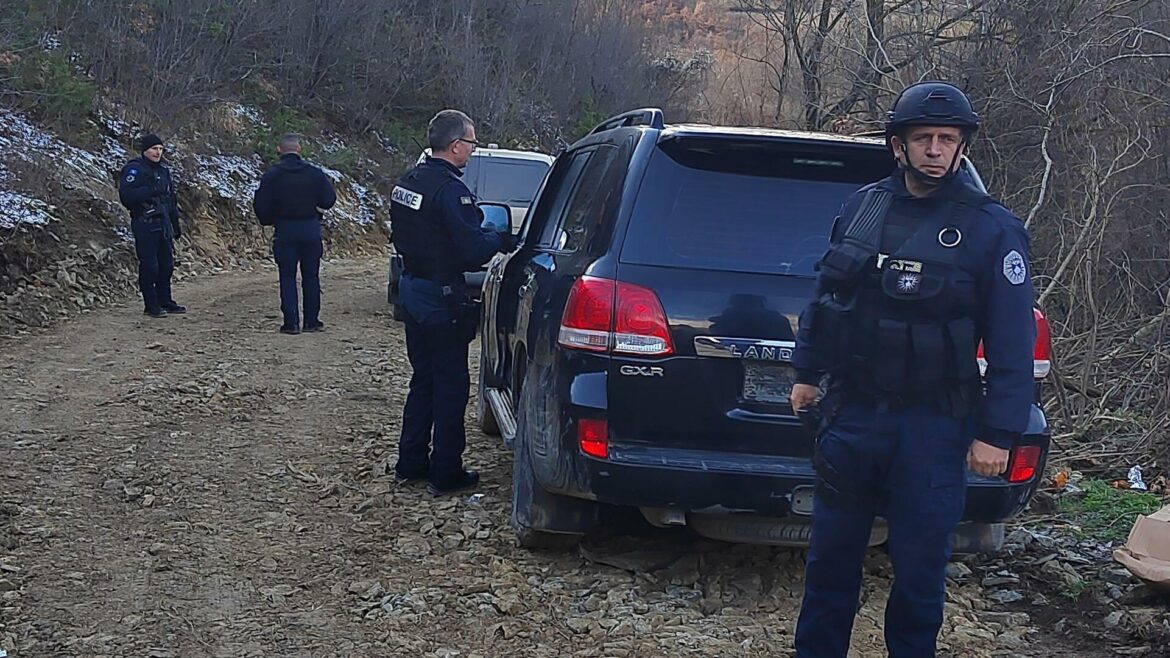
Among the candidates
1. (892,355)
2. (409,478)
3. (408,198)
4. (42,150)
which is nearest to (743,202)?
(892,355)

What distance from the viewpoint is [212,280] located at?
15.7 metres

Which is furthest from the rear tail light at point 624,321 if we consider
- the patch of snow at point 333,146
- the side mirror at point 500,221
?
Result: the patch of snow at point 333,146

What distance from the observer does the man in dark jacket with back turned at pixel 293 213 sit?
10297 mm

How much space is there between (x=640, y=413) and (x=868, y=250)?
3.79 ft

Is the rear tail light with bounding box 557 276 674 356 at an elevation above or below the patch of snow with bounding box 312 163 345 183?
below

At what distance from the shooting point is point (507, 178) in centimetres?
1246

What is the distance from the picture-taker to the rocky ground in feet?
13.2

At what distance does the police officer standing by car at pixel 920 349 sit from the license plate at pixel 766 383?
64cm

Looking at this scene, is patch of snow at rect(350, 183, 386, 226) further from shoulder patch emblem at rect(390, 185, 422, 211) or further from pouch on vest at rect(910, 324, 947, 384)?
pouch on vest at rect(910, 324, 947, 384)

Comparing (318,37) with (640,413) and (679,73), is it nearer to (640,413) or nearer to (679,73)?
(679,73)

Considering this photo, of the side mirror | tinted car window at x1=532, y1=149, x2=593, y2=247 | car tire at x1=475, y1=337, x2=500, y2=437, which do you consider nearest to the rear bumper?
tinted car window at x1=532, y1=149, x2=593, y2=247

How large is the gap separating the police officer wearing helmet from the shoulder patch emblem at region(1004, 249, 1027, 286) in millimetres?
2893

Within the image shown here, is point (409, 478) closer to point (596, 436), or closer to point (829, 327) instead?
point (596, 436)

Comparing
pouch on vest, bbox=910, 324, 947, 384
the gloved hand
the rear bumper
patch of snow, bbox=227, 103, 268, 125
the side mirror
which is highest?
patch of snow, bbox=227, 103, 268, 125
